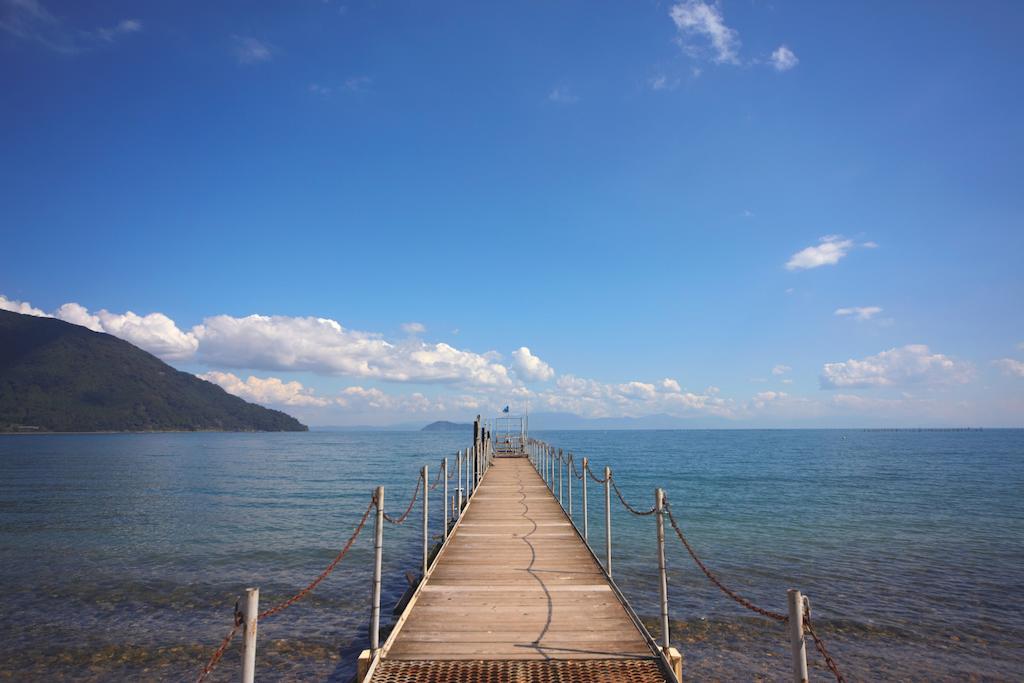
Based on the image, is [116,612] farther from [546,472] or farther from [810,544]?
[810,544]

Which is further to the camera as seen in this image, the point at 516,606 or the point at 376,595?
the point at 516,606

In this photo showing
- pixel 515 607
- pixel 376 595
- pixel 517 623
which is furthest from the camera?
pixel 515 607

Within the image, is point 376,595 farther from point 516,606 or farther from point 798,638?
point 798,638

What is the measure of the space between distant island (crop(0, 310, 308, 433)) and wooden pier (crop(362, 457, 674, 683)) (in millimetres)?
186748

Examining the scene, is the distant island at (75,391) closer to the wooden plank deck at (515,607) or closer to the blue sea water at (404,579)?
the blue sea water at (404,579)

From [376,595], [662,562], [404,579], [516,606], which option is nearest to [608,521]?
[516,606]

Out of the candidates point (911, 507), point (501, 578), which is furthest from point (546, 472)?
point (911, 507)

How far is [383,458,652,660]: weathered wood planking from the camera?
228 inches

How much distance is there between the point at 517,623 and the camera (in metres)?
6.50

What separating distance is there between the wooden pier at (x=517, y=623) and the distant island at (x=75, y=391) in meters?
187

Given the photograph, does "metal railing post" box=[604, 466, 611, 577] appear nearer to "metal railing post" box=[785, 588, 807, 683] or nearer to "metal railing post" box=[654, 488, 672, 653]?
"metal railing post" box=[654, 488, 672, 653]

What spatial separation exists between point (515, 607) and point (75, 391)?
215 metres

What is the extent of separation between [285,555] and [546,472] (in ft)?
35.1

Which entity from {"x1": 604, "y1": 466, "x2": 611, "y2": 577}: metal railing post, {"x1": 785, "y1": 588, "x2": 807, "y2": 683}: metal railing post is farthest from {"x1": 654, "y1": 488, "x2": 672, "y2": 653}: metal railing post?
{"x1": 604, "y1": 466, "x2": 611, "y2": 577}: metal railing post
